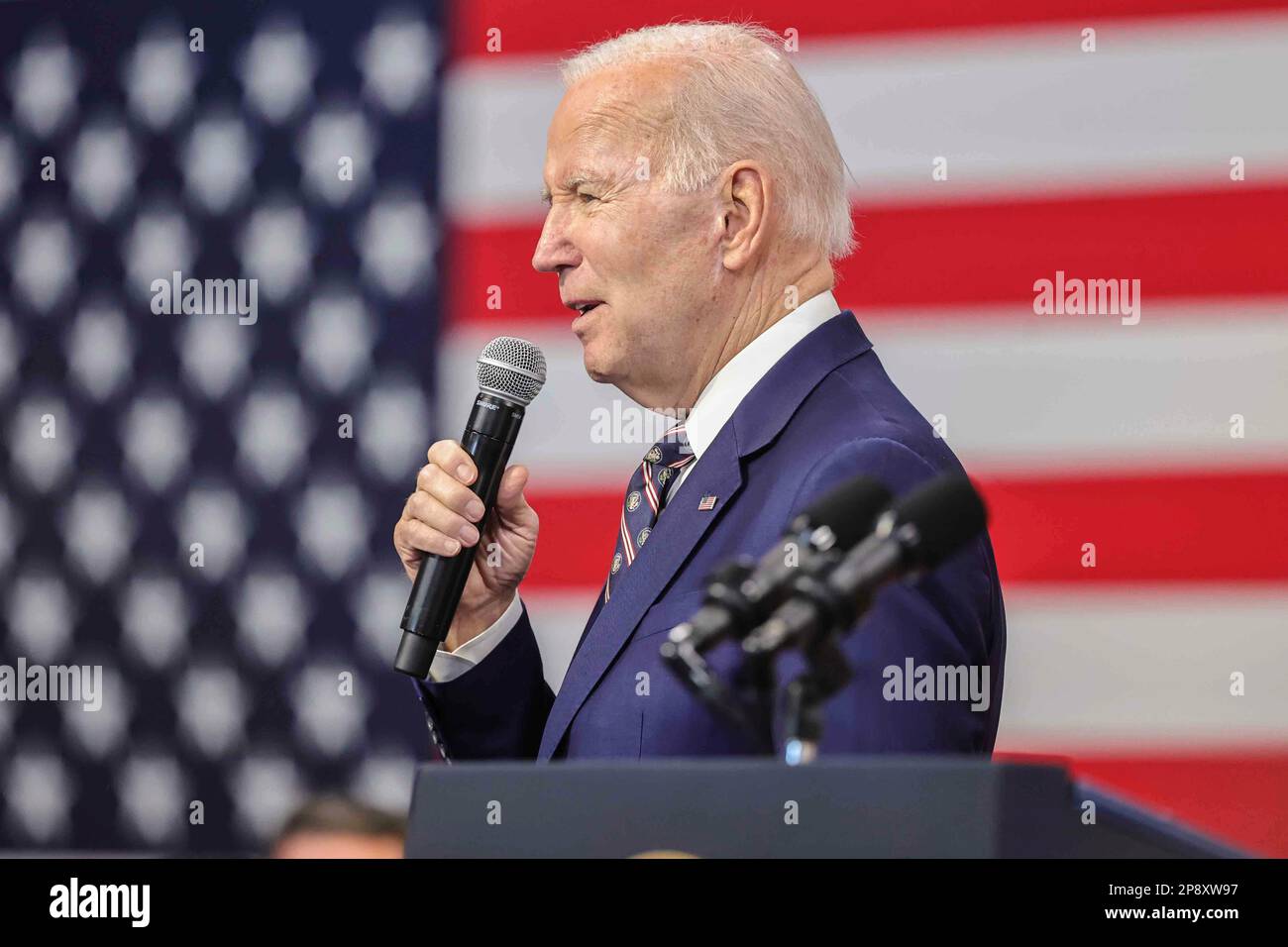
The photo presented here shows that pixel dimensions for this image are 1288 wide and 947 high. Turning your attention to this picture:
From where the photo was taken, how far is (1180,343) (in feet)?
7.34

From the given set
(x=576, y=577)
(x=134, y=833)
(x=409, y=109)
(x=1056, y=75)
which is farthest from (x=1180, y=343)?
(x=134, y=833)

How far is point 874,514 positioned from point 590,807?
213 millimetres

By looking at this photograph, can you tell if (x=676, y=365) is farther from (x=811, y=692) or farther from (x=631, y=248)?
(x=811, y=692)

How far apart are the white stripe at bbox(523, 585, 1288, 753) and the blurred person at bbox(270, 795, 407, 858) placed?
967mm

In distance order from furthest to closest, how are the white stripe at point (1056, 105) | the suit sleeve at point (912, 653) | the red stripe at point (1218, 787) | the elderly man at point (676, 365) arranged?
the white stripe at point (1056, 105), the red stripe at point (1218, 787), the elderly man at point (676, 365), the suit sleeve at point (912, 653)

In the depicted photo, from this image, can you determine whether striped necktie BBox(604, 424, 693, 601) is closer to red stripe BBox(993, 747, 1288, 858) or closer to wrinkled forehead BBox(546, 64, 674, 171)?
wrinkled forehead BBox(546, 64, 674, 171)

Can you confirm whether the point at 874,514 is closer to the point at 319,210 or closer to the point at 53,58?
the point at 319,210

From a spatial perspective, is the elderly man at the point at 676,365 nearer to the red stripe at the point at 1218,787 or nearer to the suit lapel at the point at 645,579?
the suit lapel at the point at 645,579

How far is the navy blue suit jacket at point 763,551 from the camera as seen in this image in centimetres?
111

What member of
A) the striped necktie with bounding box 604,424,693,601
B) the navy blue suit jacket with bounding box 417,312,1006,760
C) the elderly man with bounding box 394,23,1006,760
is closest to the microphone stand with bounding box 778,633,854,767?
the navy blue suit jacket with bounding box 417,312,1006,760

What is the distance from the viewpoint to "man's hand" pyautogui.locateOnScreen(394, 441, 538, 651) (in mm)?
1419

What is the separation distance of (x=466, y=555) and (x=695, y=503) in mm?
245

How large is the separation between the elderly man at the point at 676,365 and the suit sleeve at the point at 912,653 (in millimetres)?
23

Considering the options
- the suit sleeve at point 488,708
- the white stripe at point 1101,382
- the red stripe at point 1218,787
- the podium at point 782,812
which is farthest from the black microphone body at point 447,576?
the red stripe at point 1218,787
